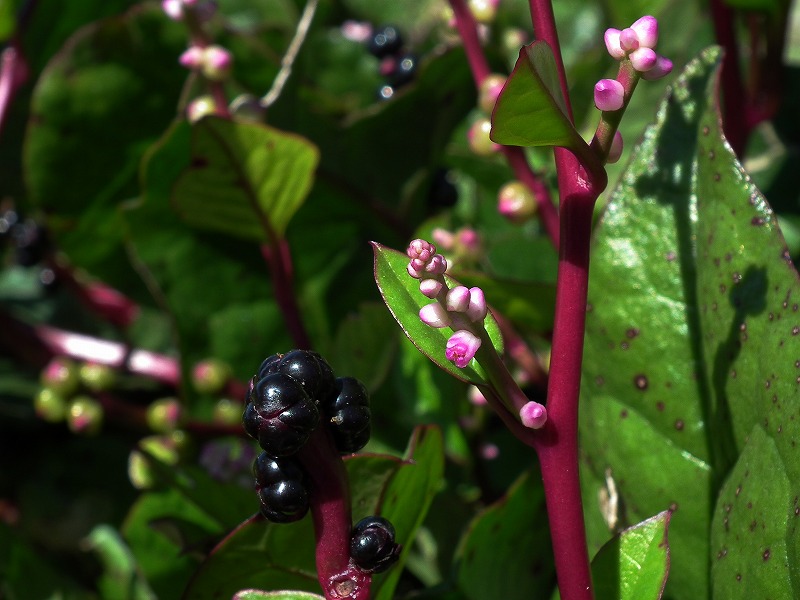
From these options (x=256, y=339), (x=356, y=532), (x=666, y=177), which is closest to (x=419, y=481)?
(x=356, y=532)

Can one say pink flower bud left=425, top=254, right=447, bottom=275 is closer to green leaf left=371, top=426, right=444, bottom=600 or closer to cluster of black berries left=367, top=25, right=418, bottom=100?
green leaf left=371, top=426, right=444, bottom=600

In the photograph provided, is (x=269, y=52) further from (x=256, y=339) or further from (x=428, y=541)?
(x=428, y=541)

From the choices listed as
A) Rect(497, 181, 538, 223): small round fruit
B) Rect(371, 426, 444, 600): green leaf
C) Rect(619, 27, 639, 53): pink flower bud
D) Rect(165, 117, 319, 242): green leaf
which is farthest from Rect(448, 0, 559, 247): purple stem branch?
Rect(619, 27, 639, 53): pink flower bud

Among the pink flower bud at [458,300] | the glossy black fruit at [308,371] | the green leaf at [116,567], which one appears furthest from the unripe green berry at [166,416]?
the pink flower bud at [458,300]

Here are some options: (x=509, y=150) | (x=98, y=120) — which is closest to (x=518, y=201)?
(x=509, y=150)

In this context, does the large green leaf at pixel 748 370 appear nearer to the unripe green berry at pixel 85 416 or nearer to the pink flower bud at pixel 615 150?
the pink flower bud at pixel 615 150
